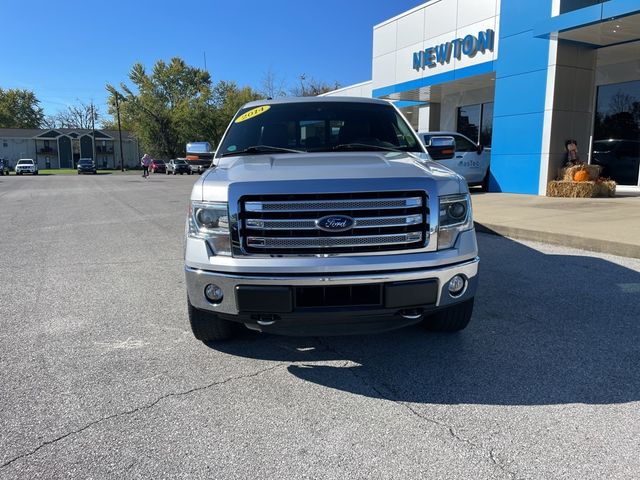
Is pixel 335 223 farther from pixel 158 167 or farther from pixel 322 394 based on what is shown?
pixel 158 167

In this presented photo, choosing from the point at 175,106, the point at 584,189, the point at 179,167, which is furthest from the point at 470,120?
the point at 175,106

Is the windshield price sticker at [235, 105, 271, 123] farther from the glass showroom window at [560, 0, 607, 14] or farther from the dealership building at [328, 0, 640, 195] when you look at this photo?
the glass showroom window at [560, 0, 607, 14]

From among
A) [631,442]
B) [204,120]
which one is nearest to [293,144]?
[631,442]

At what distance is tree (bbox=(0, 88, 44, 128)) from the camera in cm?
9688

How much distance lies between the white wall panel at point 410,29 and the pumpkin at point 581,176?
902 centimetres

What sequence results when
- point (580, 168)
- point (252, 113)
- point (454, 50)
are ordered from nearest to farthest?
point (252, 113) < point (580, 168) < point (454, 50)

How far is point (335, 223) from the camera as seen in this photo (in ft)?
9.98

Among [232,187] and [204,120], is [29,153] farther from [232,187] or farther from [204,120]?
[232,187]

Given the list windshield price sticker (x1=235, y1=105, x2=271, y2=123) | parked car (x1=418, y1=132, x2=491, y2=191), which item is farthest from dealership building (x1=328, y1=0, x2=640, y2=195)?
windshield price sticker (x1=235, y1=105, x2=271, y2=123)

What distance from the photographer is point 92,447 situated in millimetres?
2527

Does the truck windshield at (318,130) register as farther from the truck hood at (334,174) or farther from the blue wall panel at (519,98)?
the blue wall panel at (519,98)

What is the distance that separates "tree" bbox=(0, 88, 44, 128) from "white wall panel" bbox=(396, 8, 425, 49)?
99.6 metres

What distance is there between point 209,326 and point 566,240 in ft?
19.8

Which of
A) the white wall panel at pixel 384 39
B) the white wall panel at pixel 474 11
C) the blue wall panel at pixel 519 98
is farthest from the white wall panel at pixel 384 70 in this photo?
the blue wall panel at pixel 519 98
